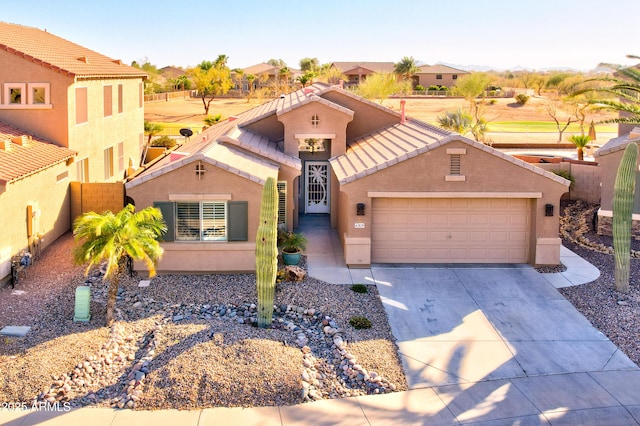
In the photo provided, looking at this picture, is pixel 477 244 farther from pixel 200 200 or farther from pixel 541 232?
pixel 200 200

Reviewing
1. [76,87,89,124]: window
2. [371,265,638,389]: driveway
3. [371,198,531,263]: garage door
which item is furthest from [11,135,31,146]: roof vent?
[371,265,638,389]: driveway

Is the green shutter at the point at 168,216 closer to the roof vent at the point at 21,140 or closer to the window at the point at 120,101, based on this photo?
the roof vent at the point at 21,140

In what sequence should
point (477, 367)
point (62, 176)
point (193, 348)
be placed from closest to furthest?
point (193, 348), point (477, 367), point (62, 176)

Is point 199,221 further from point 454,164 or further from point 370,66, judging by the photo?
point 370,66

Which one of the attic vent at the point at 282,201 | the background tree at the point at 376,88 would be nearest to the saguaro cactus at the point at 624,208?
the attic vent at the point at 282,201

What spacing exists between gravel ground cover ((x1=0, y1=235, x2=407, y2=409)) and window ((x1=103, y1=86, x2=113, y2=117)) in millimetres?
11351

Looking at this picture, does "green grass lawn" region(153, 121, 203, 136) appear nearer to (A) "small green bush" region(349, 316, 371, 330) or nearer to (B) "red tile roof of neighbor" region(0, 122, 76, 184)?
(B) "red tile roof of neighbor" region(0, 122, 76, 184)

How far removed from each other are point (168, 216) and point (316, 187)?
8.53 m

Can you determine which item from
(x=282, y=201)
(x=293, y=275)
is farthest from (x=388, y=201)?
(x=282, y=201)

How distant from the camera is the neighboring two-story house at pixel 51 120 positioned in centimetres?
1850

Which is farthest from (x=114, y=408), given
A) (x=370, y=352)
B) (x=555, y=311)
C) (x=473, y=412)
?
(x=555, y=311)

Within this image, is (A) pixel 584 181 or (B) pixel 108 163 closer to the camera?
(B) pixel 108 163

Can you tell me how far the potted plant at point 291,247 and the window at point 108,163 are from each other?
10.7 m

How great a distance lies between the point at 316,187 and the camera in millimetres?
25312
